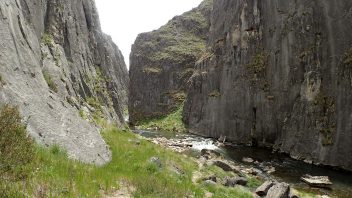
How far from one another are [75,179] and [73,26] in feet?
92.2

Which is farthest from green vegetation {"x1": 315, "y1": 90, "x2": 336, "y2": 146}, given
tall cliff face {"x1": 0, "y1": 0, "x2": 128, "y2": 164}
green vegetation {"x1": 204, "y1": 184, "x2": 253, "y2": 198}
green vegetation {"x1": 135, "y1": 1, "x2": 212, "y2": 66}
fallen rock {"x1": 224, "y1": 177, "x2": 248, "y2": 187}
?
green vegetation {"x1": 135, "y1": 1, "x2": 212, "y2": 66}

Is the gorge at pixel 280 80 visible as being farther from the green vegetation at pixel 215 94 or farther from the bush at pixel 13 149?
the bush at pixel 13 149

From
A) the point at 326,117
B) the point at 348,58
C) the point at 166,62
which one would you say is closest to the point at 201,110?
the point at 326,117

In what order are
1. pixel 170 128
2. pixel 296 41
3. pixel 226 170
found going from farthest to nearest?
pixel 170 128 → pixel 296 41 → pixel 226 170

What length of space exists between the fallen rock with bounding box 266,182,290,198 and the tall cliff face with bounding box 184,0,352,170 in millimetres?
16483

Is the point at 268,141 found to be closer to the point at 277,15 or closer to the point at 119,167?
the point at 277,15

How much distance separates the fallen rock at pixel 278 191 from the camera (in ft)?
67.5

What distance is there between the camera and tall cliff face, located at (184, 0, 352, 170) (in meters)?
38.4

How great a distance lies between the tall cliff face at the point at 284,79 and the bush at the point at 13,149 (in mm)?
31915

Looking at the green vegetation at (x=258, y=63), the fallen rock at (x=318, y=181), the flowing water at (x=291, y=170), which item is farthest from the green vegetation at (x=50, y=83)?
the green vegetation at (x=258, y=63)

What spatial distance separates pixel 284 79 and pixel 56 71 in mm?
34685

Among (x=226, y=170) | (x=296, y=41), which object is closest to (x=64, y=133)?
(x=226, y=170)

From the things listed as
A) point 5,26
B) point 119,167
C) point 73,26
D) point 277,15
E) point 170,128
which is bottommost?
point 170,128

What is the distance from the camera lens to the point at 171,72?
122 metres
